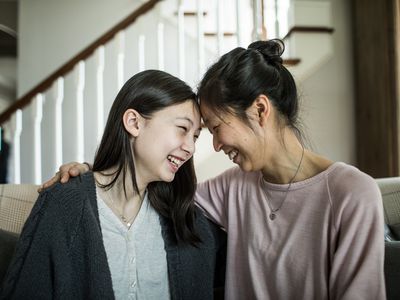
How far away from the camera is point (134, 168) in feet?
3.79

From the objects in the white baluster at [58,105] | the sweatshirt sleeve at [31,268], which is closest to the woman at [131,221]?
the sweatshirt sleeve at [31,268]

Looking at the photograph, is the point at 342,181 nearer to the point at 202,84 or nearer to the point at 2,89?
the point at 202,84

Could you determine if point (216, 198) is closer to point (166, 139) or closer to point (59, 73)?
point (166, 139)

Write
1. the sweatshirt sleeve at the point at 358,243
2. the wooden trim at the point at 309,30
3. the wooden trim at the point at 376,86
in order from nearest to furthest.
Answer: the sweatshirt sleeve at the point at 358,243 → the wooden trim at the point at 376,86 → the wooden trim at the point at 309,30

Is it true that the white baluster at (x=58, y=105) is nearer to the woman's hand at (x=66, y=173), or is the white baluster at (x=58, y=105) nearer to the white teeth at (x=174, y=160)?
the woman's hand at (x=66, y=173)

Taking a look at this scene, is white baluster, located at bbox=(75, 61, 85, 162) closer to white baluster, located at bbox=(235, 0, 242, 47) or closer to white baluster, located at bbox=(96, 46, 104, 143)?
white baluster, located at bbox=(96, 46, 104, 143)

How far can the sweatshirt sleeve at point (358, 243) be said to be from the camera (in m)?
0.88

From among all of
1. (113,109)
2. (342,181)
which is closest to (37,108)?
(113,109)

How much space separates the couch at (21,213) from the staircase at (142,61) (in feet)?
4.25

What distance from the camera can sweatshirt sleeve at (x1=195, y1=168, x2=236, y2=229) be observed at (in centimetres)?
132

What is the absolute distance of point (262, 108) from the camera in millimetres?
1061

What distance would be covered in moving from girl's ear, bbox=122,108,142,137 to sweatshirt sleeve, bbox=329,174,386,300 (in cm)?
59

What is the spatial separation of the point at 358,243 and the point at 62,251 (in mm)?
723

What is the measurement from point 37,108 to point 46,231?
1.79m
